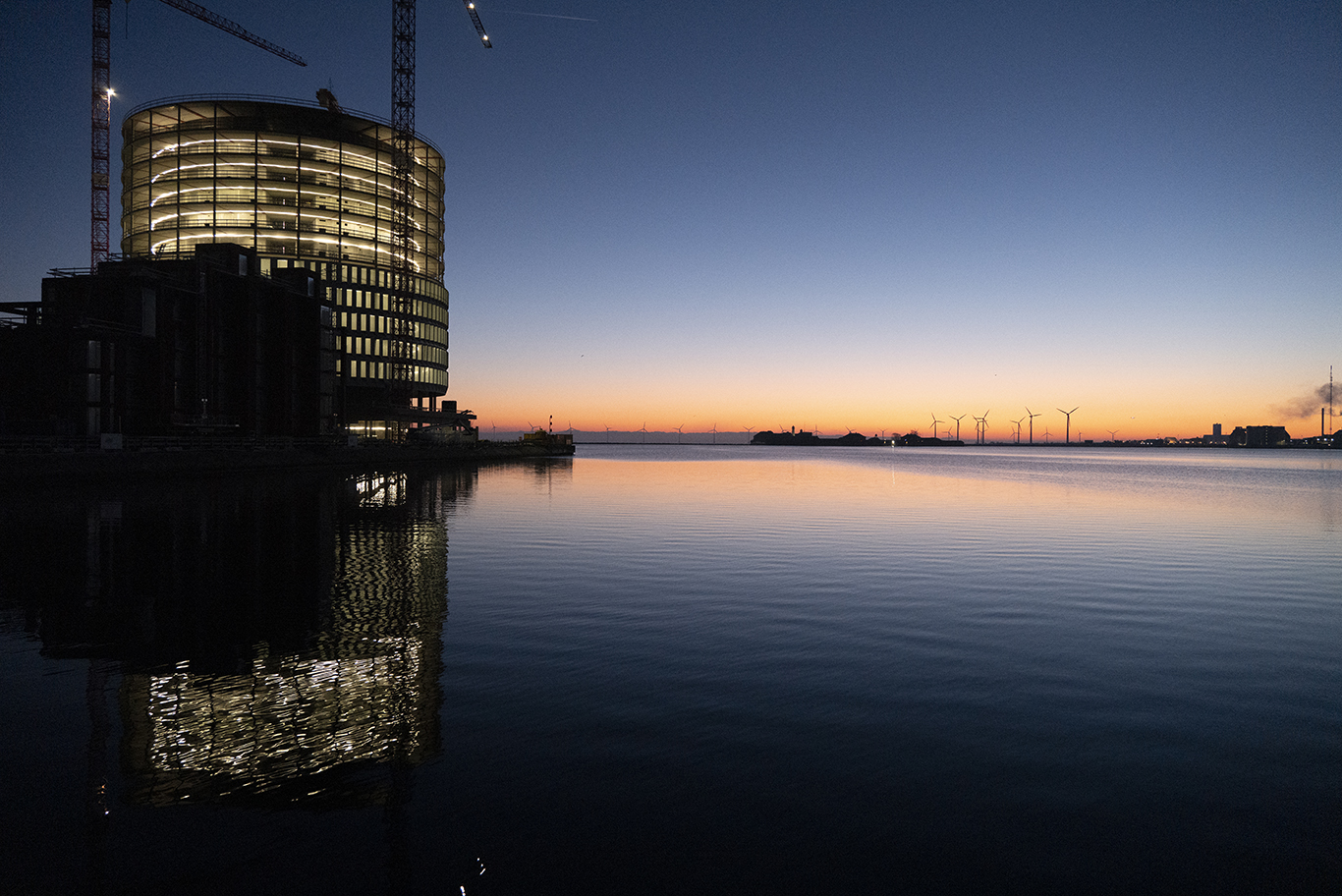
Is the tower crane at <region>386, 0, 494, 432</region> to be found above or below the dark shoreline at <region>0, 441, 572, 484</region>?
above

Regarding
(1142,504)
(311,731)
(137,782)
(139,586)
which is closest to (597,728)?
(311,731)

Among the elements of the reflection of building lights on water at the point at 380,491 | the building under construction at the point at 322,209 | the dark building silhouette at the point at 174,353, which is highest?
the building under construction at the point at 322,209

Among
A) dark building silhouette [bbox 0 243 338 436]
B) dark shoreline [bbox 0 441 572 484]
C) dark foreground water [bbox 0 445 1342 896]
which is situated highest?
dark building silhouette [bbox 0 243 338 436]

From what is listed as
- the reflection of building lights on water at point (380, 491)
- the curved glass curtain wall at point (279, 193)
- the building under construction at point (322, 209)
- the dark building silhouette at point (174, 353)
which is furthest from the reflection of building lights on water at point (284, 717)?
the curved glass curtain wall at point (279, 193)

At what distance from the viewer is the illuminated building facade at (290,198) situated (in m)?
142

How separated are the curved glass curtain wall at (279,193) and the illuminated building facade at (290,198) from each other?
0.19 meters

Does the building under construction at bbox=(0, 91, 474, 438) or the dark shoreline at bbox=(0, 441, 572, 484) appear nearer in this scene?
the dark shoreline at bbox=(0, 441, 572, 484)

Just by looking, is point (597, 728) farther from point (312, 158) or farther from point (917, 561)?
point (312, 158)

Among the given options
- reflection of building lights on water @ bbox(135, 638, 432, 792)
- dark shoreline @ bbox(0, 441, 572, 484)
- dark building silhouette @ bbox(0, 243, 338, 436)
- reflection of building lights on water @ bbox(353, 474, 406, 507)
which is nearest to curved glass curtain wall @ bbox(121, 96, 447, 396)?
dark building silhouette @ bbox(0, 243, 338, 436)

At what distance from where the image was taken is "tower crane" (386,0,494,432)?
450 ft

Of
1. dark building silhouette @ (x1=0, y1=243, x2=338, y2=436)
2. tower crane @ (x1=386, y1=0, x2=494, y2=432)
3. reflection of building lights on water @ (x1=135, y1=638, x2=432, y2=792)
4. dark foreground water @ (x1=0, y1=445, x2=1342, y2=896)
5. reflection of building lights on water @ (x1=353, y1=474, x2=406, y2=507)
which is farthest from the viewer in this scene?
tower crane @ (x1=386, y1=0, x2=494, y2=432)

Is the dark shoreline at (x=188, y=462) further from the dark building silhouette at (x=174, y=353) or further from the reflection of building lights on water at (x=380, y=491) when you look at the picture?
the reflection of building lights on water at (x=380, y=491)

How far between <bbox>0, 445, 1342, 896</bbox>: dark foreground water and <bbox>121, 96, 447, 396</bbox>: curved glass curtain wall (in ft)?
435

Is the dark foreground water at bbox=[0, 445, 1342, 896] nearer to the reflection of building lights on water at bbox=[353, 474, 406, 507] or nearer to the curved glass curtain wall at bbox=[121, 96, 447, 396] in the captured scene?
the reflection of building lights on water at bbox=[353, 474, 406, 507]
